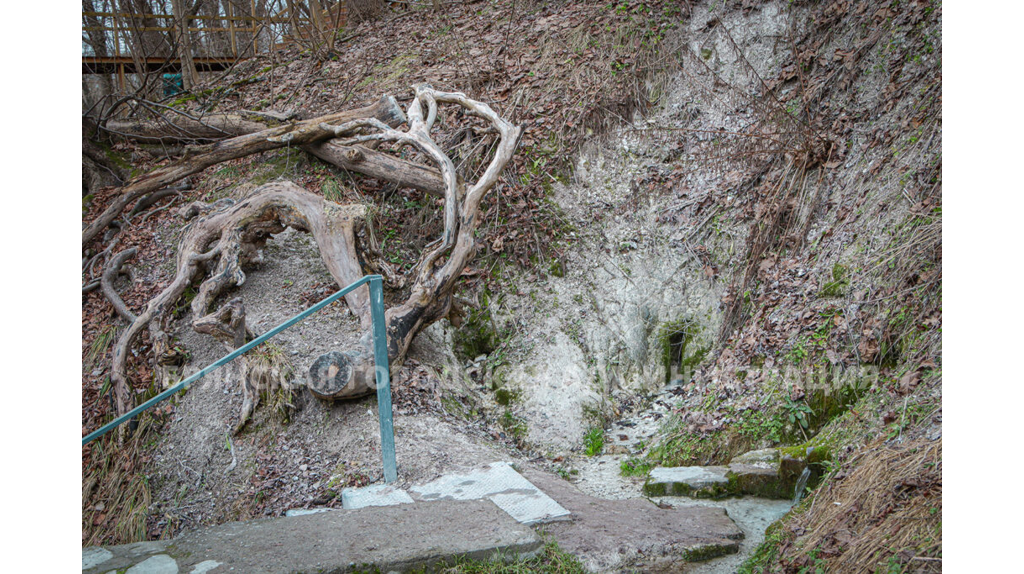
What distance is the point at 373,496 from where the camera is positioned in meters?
4.21

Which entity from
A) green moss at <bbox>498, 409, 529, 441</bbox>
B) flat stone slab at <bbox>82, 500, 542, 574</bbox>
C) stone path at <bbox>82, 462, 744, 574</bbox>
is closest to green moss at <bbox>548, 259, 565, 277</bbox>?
green moss at <bbox>498, 409, 529, 441</bbox>

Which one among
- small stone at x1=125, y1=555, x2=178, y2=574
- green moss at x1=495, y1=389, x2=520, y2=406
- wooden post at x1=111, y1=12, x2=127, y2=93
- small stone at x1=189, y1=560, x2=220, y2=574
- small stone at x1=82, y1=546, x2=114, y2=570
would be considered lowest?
small stone at x1=189, y1=560, x2=220, y2=574

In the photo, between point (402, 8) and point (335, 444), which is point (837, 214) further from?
point (402, 8)

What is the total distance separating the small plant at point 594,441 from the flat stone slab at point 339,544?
7.09ft

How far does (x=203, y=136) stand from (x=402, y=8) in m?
5.54

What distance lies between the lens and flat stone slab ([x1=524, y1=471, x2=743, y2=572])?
3.35 meters

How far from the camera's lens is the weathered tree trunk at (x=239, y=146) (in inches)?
297

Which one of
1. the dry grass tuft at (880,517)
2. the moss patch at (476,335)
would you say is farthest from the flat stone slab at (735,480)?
the moss patch at (476,335)

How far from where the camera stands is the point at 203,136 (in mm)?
8305

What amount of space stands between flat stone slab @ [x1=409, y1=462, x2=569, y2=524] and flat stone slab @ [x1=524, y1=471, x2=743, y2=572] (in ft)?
0.38

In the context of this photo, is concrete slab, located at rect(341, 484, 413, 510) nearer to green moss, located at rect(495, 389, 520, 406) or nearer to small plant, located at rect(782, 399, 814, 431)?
green moss, located at rect(495, 389, 520, 406)

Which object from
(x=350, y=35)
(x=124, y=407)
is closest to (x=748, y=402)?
(x=124, y=407)

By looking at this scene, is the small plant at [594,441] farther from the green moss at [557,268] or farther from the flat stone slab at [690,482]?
the green moss at [557,268]

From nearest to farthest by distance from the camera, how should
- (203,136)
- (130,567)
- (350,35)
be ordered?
(130,567), (203,136), (350,35)
